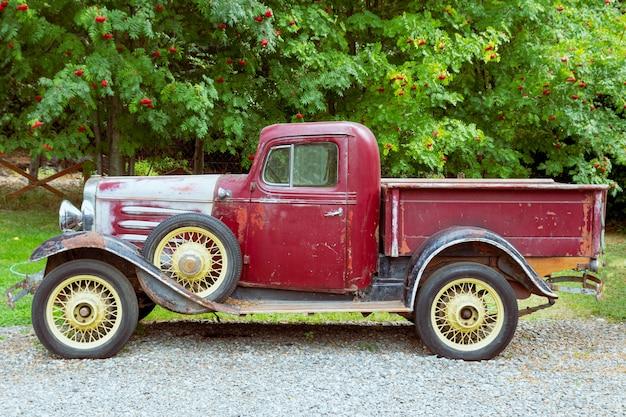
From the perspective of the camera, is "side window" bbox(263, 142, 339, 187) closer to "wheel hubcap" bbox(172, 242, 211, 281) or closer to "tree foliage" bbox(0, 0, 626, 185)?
"wheel hubcap" bbox(172, 242, 211, 281)

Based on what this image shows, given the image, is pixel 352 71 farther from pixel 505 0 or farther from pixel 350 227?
pixel 350 227

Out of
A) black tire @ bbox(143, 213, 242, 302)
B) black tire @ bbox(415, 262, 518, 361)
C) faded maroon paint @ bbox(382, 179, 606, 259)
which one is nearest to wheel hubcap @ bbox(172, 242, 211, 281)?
black tire @ bbox(143, 213, 242, 302)

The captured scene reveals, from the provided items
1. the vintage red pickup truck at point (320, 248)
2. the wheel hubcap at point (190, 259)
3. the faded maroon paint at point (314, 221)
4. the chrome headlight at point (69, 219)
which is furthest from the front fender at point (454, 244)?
the chrome headlight at point (69, 219)

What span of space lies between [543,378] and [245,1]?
558 centimetres

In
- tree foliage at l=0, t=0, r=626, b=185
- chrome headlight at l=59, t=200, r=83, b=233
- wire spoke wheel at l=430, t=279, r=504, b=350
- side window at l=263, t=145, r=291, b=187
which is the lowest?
wire spoke wheel at l=430, t=279, r=504, b=350

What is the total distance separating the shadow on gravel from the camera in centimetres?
570

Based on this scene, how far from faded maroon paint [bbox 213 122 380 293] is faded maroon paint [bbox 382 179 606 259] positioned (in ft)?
0.68

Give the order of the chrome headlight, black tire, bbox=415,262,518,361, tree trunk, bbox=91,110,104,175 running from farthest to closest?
tree trunk, bbox=91,110,104,175 → the chrome headlight → black tire, bbox=415,262,518,361

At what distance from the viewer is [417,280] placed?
5293mm

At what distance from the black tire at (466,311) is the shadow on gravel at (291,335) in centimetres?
23

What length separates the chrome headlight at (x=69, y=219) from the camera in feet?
18.9

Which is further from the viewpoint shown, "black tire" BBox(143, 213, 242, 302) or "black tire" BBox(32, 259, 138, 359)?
"black tire" BBox(143, 213, 242, 302)

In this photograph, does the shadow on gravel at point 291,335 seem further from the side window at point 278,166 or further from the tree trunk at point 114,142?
the tree trunk at point 114,142

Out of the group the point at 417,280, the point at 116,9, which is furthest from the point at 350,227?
the point at 116,9
